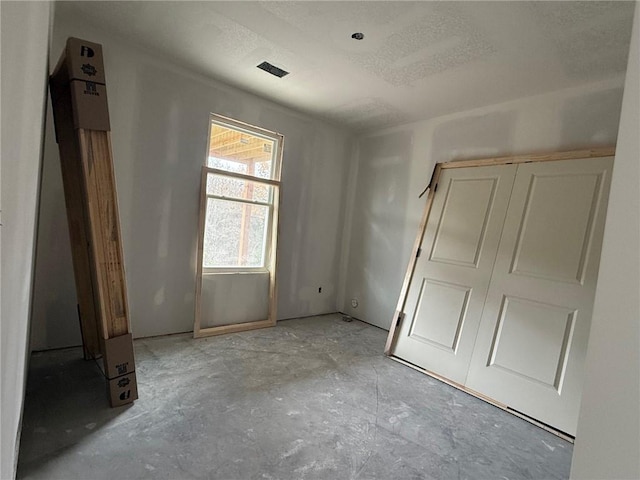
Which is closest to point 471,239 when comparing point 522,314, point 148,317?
point 522,314

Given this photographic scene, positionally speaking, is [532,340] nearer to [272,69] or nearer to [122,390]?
[122,390]

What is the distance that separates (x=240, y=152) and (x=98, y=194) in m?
1.98

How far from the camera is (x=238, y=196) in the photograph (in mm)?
3693

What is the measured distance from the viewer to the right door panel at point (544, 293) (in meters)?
2.36

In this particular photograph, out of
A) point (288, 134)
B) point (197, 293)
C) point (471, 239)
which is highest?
point (288, 134)

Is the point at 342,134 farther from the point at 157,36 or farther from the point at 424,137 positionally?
the point at 157,36

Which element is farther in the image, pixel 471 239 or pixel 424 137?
pixel 424 137

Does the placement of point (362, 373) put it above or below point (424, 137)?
below

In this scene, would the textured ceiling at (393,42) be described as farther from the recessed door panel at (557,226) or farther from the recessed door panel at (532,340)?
the recessed door panel at (532,340)

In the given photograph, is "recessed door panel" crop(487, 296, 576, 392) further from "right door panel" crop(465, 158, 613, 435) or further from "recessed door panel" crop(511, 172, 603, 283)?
"recessed door panel" crop(511, 172, 603, 283)

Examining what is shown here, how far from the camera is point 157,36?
2668 mm

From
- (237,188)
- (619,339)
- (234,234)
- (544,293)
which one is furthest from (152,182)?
(544,293)

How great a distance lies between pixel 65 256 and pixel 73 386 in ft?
3.65

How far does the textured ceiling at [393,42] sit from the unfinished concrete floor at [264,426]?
2.68m
